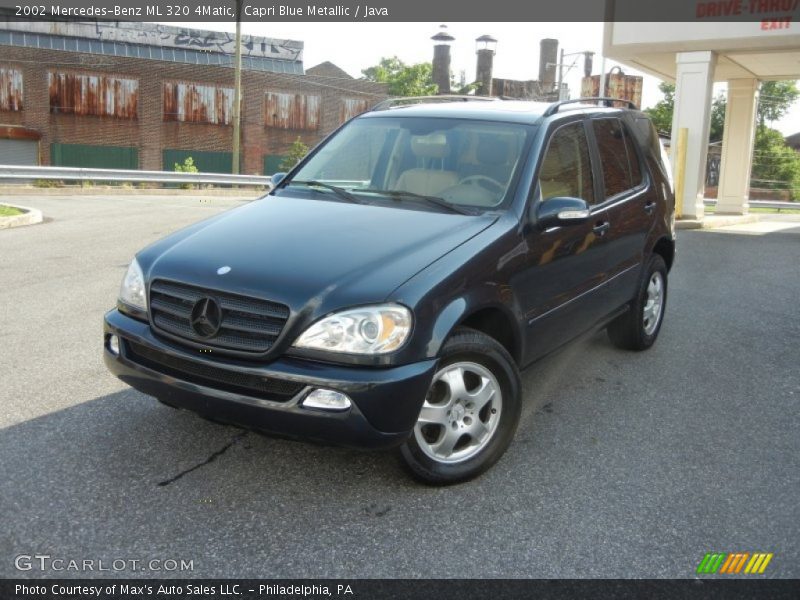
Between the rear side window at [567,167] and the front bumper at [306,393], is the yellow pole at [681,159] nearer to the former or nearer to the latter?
the rear side window at [567,167]

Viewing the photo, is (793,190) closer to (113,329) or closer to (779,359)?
(779,359)

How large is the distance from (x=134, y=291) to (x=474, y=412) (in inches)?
69.5

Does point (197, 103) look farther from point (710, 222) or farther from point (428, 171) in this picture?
point (428, 171)

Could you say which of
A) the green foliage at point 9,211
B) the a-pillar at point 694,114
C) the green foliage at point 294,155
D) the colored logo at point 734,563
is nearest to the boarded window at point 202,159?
the green foliage at point 294,155

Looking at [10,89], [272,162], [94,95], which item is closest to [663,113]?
[272,162]

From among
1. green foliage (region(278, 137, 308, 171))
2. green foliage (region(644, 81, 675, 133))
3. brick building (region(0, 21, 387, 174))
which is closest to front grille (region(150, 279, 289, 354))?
green foliage (region(278, 137, 308, 171))

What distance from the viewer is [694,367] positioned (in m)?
5.91

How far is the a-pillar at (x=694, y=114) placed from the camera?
16.8 metres

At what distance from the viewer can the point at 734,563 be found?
3146 millimetres

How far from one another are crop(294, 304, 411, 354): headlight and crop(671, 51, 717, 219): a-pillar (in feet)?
50.8

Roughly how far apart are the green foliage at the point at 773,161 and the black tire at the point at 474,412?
62.1m

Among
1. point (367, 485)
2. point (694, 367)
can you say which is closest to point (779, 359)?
point (694, 367)

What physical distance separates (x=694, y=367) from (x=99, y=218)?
1184cm
